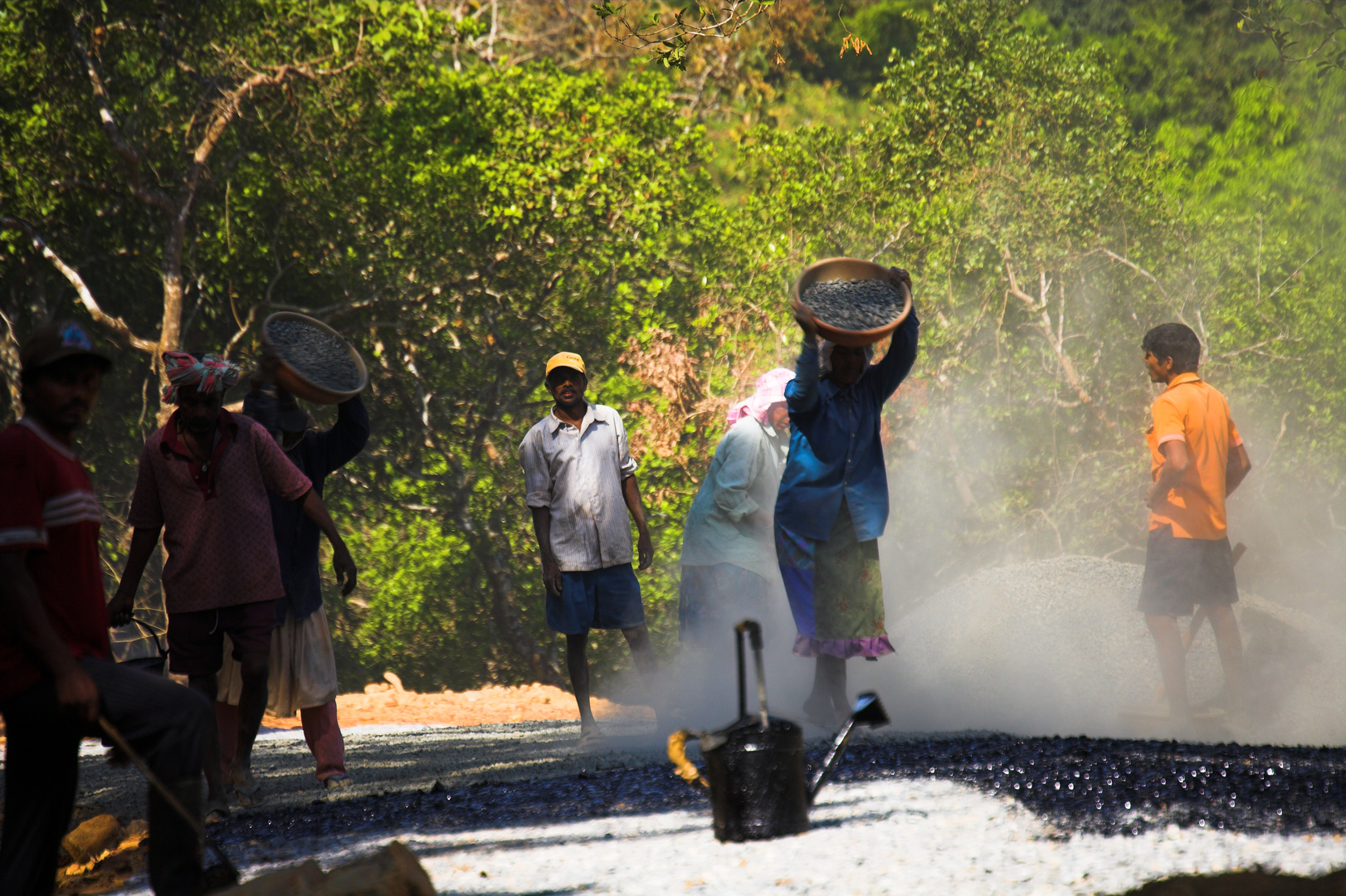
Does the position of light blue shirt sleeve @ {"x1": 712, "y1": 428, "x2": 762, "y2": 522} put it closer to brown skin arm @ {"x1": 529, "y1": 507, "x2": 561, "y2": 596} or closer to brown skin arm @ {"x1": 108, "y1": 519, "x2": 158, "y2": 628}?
brown skin arm @ {"x1": 529, "y1": 507, "x2": 561, "y2": 596}

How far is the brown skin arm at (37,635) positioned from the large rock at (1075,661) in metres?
4.18

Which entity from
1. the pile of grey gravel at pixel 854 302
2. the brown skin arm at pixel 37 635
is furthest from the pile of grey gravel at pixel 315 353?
the brown skin arm at pixel 37 635

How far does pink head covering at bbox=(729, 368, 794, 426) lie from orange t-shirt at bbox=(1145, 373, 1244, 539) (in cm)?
192

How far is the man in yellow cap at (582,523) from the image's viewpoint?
5.62 m

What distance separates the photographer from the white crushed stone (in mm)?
2660

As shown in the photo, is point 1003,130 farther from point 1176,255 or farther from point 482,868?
point 482,868

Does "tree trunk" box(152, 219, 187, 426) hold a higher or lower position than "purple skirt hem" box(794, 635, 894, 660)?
higher

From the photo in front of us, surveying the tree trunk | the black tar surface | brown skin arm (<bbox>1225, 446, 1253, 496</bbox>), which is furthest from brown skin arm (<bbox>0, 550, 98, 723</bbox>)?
the tree trunk

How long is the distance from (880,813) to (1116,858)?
685 millimetres

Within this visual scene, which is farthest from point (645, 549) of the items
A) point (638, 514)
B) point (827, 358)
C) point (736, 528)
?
point (827, 358)

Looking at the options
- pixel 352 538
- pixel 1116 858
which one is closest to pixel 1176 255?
pixel 352 538

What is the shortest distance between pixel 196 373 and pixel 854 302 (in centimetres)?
255

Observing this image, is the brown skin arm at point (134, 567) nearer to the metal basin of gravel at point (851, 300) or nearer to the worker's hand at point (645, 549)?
the worker's hand at point (645, 549)

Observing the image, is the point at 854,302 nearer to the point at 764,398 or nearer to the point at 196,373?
the point at 764,398
